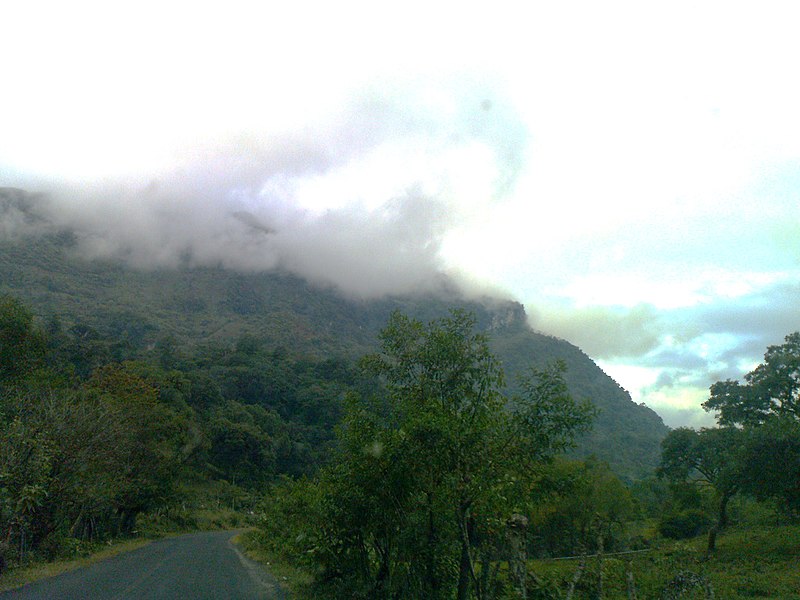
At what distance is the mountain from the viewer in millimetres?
114000

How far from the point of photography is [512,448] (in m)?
8.60

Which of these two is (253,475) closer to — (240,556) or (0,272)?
(240,556)

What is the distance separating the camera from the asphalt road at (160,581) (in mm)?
14500

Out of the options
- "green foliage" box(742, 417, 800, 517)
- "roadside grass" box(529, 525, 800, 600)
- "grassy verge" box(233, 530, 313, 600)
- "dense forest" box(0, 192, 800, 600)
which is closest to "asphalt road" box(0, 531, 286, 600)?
"grassy verge" box(233, 530, 313, 600)

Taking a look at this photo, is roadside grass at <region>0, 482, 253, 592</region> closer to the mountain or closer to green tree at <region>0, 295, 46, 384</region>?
green tree at <region>0, 295, 46, 384</region>

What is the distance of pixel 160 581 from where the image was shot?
17375mm

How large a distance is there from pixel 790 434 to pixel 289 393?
7175cm

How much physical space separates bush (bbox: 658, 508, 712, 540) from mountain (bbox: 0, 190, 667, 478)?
130 feet

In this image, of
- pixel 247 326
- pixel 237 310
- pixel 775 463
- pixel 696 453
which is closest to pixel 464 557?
pixel 775 463

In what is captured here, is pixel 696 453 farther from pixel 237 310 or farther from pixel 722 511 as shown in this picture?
pixel 237 310

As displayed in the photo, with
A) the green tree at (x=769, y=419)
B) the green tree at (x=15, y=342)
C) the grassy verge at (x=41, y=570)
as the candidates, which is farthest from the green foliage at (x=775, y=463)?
the green tree at (x=15, y=342)

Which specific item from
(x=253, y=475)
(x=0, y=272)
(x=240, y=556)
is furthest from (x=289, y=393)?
(x=0, y=272)

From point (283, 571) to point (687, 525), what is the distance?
39.9 metres

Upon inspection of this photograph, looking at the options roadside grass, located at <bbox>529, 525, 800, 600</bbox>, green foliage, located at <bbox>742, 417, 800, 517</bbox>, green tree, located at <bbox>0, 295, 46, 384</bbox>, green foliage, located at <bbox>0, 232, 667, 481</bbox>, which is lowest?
roadside grass, located at <bbox>529, 525, 800, 600</bbox>
